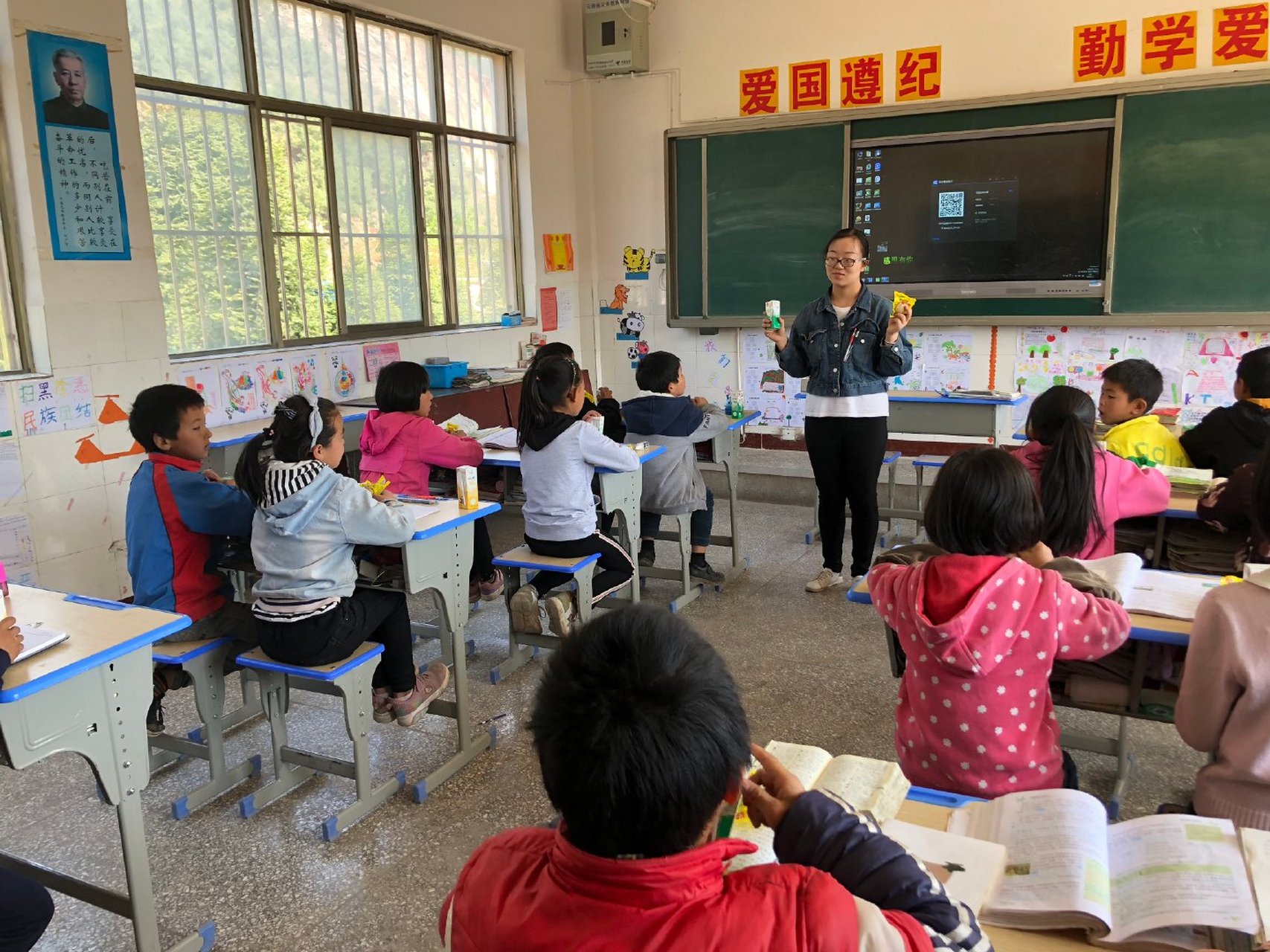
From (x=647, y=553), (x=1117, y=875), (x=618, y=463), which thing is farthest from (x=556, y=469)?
(x=1117, y=875)

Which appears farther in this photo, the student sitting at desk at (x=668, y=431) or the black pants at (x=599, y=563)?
the student sitting at desk at (x=668, y=431)

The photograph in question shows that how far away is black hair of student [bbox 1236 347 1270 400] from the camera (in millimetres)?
3088

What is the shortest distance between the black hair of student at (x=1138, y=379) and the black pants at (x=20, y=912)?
3.35 meters

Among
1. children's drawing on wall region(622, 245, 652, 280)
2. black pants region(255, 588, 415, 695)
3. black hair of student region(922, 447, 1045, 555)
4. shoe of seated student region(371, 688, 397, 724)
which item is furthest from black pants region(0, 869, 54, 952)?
children's drawing on wall region(622, 245, 652, 280)

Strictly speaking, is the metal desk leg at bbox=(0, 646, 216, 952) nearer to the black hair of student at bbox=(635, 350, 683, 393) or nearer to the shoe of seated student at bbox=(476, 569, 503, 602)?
the shoe of seated student at bbox=(476, 569, 503, 602)

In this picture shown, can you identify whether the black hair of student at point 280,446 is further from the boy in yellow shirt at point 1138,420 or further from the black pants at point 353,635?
the boy in yellow shirt at point 1138,420

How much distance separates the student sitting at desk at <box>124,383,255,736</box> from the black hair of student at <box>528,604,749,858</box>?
7.08 feet

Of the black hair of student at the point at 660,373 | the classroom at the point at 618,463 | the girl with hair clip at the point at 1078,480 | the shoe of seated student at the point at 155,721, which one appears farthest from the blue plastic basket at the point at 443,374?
the girl with hair clip at the point at 1078,480

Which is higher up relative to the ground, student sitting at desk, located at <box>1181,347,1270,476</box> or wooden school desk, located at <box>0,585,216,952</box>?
student sitting at desk, located at <box>1181,347,1270,476</box>

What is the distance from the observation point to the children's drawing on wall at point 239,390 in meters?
4.71

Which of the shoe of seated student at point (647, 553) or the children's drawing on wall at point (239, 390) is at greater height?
the children's drawing on wall at point (239, 390)

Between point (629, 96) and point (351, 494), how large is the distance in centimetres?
490

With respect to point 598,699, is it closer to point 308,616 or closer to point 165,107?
point 308,616

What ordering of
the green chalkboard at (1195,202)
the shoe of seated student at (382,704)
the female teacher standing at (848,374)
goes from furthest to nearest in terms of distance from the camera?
the green chalkboard at (1195,202) → the female teacher standing at (848,374) → the shoe of seated student at (382,704)
